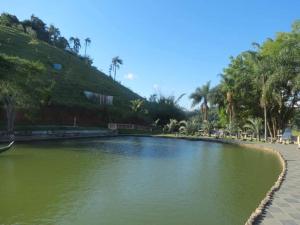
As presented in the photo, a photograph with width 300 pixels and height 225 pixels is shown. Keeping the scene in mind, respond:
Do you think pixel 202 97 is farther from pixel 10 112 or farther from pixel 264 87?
pixel 10 112

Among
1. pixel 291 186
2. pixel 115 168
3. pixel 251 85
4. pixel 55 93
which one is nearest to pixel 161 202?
pixel 291 186

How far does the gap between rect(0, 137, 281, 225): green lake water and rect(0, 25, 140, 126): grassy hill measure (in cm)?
3525

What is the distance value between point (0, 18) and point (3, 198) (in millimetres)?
98855

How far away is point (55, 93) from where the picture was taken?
56.9 meters

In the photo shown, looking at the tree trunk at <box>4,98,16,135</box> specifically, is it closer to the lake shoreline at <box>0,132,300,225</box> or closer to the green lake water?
the lake shoreline at <box>0,132,300,225</box>

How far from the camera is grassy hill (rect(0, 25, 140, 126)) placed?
183ft

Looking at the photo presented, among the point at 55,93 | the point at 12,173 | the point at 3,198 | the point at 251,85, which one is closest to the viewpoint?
the point at 3,198

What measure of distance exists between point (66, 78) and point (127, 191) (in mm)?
57905

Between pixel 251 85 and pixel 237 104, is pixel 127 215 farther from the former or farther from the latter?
pixel 237 104

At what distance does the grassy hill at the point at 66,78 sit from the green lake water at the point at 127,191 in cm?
3525

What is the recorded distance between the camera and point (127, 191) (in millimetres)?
11992

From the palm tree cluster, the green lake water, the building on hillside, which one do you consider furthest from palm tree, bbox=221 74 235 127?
the green lake water

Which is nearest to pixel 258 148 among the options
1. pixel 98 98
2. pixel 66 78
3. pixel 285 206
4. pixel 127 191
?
pixel 127 191

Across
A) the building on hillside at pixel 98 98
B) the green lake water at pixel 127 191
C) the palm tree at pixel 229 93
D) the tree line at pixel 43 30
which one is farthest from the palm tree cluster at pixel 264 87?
the tree line at pixel 43 30
